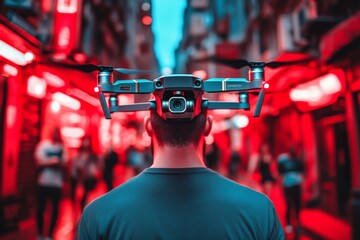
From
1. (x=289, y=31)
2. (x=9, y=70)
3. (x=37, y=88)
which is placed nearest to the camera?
(x=9, y=70)

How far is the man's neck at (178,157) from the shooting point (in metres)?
1.32

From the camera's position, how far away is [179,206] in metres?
1.21

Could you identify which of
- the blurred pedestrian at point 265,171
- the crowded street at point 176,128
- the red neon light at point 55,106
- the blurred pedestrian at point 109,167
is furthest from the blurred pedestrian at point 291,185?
the red neon light at point 55,106

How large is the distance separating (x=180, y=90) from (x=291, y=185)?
229 inches

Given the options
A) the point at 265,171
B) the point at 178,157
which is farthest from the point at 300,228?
the point at 178,157

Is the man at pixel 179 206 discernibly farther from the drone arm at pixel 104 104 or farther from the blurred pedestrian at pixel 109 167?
the blurred pedestrian at pixel 109 167

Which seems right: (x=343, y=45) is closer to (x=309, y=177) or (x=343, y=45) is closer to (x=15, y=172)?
(x=309, y=177)

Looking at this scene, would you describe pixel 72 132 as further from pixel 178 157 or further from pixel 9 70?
pixel 178 157

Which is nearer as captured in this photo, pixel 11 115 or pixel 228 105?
pixel 228 105

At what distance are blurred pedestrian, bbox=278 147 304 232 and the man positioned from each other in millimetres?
5444

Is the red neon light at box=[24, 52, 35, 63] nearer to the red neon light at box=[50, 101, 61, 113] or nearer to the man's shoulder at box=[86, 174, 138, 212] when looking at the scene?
the man's shoulder at box=[86, 174, 138, 212]

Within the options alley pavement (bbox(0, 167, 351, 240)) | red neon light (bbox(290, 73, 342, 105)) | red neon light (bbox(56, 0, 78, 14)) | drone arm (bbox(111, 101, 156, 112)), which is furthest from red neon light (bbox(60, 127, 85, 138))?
drone arm (bbox(111, 101, 156, 112))

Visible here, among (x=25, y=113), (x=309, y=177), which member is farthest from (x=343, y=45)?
(x=25, y=113)

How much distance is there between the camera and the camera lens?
121 cm
